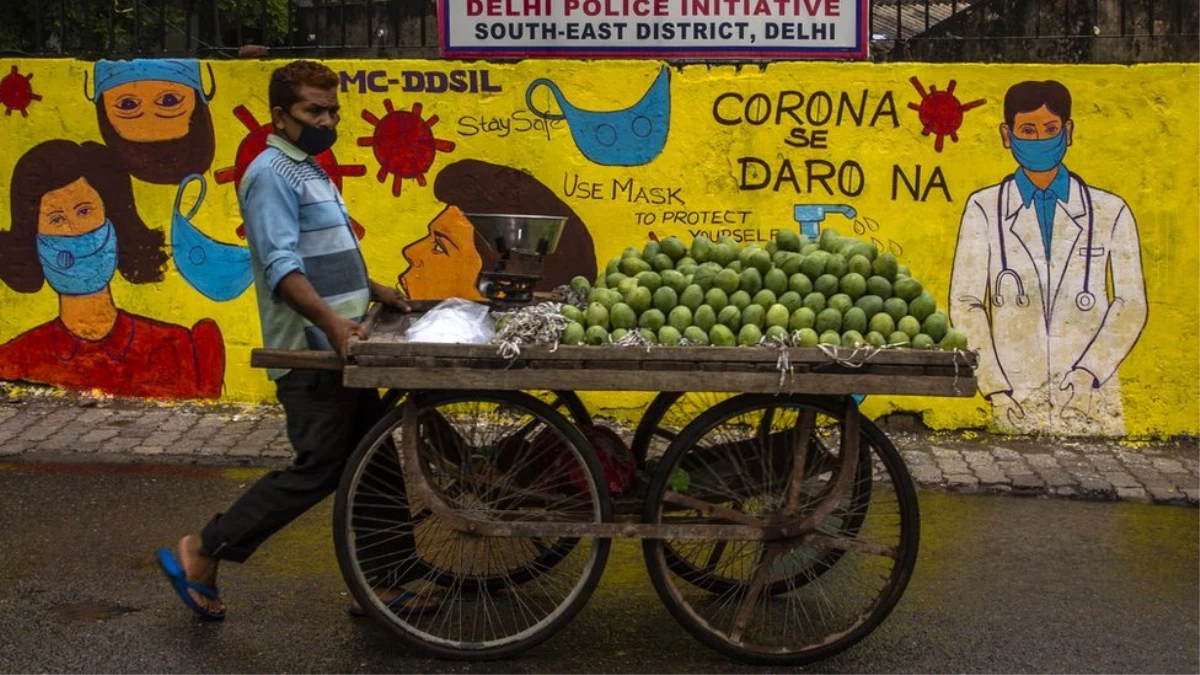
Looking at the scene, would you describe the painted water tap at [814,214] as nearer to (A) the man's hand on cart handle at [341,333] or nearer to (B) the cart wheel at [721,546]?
(B) the cart wheel at [721,546]

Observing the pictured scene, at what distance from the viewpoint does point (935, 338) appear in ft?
13.5

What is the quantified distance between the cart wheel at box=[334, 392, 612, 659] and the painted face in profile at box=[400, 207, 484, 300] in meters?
2.93

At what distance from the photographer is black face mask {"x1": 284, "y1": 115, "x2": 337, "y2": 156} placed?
4324mm

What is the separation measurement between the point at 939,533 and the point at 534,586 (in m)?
1.91

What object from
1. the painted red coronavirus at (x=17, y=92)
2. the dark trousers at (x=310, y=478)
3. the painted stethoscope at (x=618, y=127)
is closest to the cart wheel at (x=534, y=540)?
the dark trousers at (x=310, y=478)

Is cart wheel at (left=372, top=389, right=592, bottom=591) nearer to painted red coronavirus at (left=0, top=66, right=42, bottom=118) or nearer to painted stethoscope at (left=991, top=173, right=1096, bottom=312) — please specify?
painted stethoscope at (left=991, top=173, right=1096, bottom=312)

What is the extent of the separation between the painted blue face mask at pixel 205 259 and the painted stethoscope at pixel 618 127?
6.27ft

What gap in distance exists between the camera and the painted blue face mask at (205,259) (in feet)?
24.7

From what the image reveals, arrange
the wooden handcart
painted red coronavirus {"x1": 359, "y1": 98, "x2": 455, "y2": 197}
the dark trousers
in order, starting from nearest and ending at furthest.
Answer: the wooden handcart → the dark trousers → painted red coronavirus {"x1": 359, "y1": 98, "x2": 455, "y2": 197}

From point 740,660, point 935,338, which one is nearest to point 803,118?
point 935,338

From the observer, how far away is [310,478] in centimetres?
432

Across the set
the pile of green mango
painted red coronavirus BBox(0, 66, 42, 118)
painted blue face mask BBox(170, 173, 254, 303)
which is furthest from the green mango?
painted red coronavirus BBox(0, 66, 42, 118)

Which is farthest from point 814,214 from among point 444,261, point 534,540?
point 534,540

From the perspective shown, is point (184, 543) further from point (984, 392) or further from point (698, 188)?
point (984, 392)
